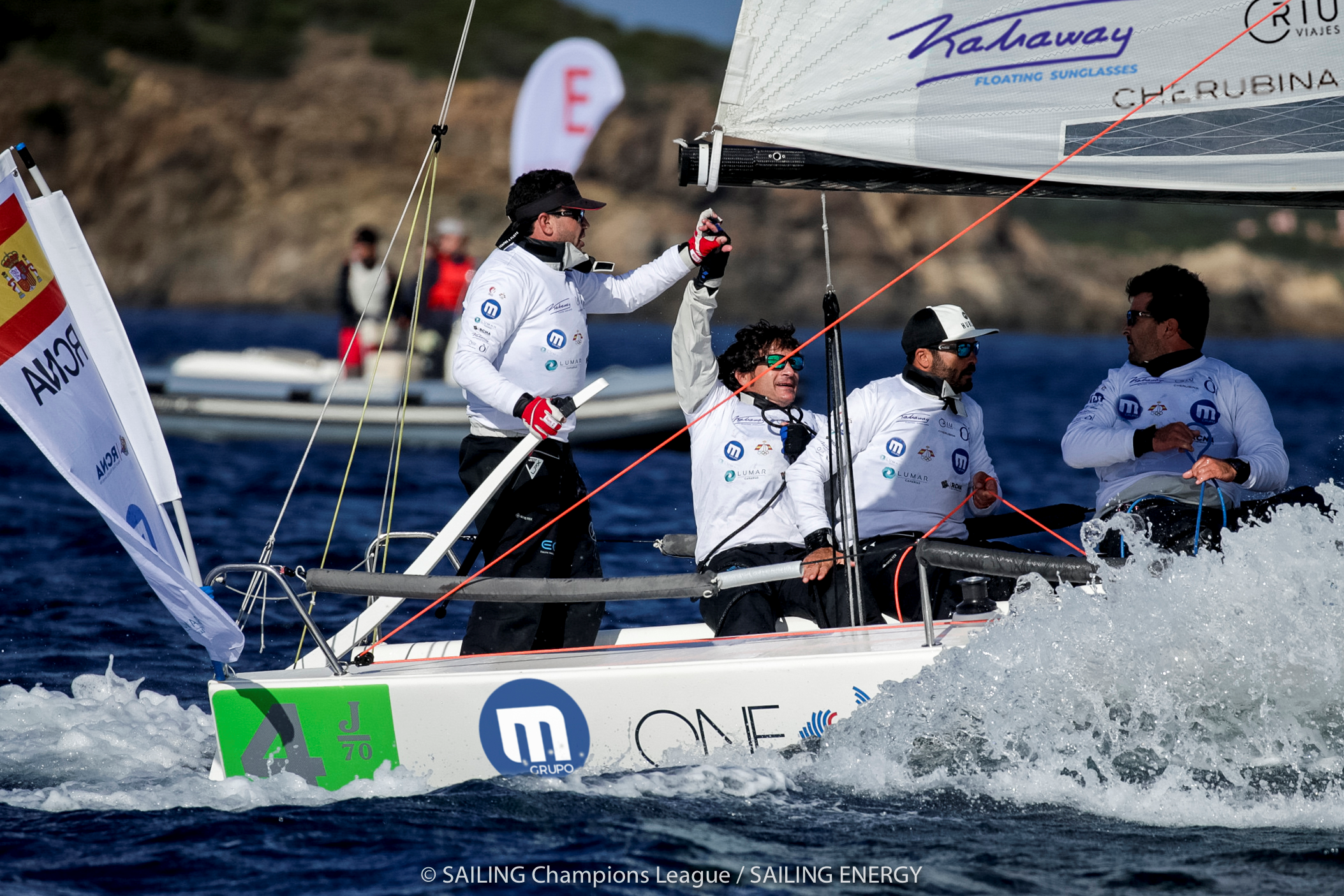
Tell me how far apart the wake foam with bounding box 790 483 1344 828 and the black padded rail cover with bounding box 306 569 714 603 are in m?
0.59

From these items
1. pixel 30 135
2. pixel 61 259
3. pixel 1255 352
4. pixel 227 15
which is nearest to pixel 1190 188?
pixel 61 259

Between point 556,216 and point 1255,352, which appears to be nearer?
point 556,216

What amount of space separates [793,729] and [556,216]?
68.2 inches

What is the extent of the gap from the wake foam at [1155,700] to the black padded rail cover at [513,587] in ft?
1.92

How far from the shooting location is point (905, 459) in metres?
4.49

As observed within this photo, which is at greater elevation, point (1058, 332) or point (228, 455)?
point (1058, 332)

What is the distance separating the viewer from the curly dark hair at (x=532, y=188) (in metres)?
4.41

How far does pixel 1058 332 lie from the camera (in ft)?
134

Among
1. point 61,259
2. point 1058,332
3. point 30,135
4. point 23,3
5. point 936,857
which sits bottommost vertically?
point 936,857

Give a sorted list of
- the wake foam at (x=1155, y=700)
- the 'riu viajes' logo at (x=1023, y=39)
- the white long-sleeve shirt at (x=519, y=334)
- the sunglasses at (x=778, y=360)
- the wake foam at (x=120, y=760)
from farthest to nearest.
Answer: the sunglasses at (x=778, y=360)
the white long-sleeve shirt at (x=519, y=334)
the 'riu viajes' logo at (x=1023, y=39)
the wake foam at (x=120, y=760)
the wake foam at (x=1155, y=700)

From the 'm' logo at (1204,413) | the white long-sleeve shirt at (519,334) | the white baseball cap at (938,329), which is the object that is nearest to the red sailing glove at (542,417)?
the white long-sleeve shirt at (519,334)

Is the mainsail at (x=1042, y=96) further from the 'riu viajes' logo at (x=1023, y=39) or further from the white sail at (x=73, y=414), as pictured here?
the white sail at (x=73, y=414)

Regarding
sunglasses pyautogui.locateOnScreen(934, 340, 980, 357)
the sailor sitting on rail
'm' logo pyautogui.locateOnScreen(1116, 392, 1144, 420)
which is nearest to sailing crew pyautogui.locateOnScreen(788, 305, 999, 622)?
sunglasses pyautogui.locateOnScreen(934, 340, 980, 357)

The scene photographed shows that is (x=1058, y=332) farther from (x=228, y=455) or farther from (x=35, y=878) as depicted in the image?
(x=35, y=878)
